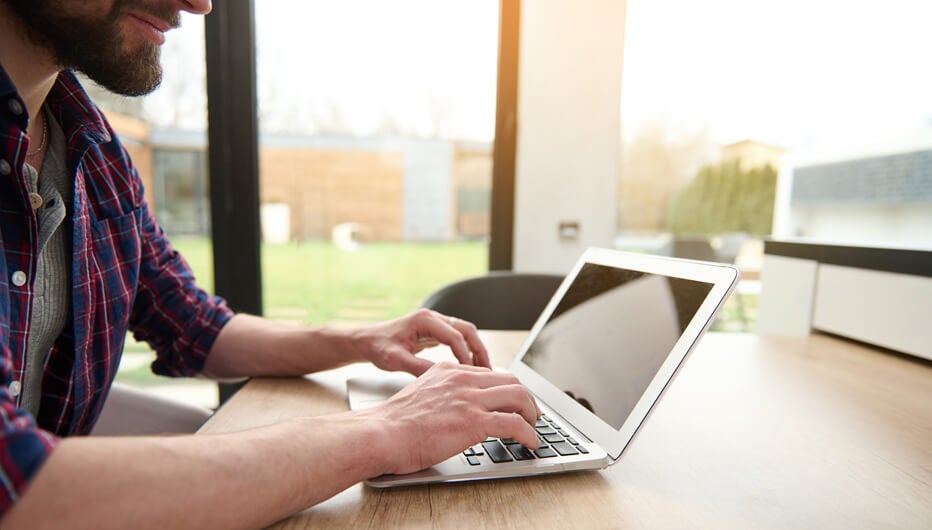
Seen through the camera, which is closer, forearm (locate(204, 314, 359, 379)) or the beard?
the beard

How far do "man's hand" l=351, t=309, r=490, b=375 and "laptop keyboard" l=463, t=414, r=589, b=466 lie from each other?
10.3 inches

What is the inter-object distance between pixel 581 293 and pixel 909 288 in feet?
2.67

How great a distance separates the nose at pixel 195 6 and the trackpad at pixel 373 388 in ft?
2.25

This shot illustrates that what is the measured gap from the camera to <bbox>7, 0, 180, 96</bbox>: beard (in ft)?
2.40

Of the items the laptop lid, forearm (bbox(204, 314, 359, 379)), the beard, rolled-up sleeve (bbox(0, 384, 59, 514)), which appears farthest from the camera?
forearm (bbox(204, 314, 359, 379))

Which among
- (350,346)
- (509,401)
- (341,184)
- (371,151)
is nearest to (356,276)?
(341,184)

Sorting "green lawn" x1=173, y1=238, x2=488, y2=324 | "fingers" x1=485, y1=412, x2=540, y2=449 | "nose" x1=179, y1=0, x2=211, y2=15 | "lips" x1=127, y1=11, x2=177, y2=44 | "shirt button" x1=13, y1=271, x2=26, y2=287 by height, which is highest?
"nose" x1=179, y1=0, x2=211, y2=15

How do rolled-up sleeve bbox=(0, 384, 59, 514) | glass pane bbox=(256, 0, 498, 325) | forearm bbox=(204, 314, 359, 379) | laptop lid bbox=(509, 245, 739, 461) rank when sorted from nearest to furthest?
1. rolled-up sleeve bbox=(0, 384, 59, 514)
2. laptop lid bbox=(509, 245, 739, 461)
3. forearm bbox=(204, 314, 359, 379)
4. glass pane bbox=(256, 0, 498, 325)

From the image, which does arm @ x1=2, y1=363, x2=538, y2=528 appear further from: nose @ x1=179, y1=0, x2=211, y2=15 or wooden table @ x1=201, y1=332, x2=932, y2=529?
nose @ x1=179, y1=0, x2=211, y2=15

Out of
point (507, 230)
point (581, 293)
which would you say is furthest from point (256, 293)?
point (581, 293)

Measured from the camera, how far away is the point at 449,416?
0.58 meters

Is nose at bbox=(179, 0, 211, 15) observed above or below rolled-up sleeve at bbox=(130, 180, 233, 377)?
above

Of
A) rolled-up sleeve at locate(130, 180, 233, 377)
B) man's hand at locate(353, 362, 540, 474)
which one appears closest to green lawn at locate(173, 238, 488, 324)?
rolled-up sleeve at locate(130, 180, 233, 377)

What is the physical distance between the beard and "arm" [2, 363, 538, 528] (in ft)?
2.03
